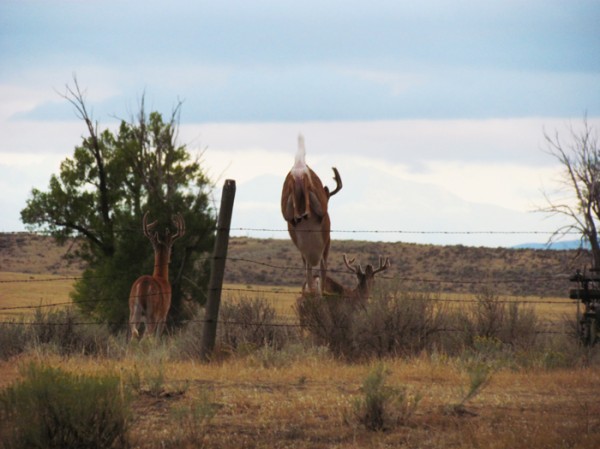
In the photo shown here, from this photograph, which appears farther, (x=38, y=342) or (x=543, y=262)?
(x=543, y=262)

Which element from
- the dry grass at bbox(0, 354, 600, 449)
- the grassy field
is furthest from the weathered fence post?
the dry grass at bbox(0, 354, 600, 449)

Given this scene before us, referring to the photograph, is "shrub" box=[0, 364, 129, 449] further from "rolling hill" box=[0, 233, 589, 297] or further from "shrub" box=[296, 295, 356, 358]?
"rolling hill" box=[0, 233, 589, 297]

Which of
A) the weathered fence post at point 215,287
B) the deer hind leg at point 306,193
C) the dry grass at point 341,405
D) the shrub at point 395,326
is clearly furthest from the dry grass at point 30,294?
the dry grass at point 341,405

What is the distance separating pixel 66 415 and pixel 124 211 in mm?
20248

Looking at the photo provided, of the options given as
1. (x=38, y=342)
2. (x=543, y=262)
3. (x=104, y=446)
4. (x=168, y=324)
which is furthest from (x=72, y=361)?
(x=543, y=262)

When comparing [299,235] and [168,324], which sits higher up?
[299,235]

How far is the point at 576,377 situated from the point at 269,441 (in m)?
5.14

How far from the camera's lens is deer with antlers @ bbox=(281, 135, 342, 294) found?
16594 millimetres

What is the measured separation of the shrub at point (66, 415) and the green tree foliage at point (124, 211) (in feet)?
50.1

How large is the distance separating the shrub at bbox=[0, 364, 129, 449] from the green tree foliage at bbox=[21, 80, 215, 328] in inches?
601

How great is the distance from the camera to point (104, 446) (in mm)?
7836

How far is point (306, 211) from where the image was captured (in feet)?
54.0

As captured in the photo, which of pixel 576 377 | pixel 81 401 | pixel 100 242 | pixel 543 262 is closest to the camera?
pixel 81 401

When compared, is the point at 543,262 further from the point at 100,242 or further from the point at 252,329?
the point at 252,329
